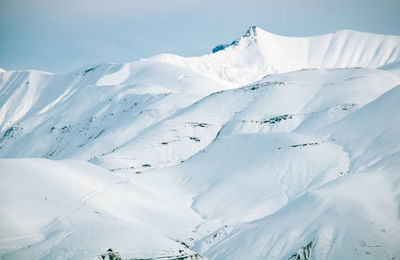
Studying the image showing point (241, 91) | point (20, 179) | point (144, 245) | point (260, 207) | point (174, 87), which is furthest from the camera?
point (174, 87)

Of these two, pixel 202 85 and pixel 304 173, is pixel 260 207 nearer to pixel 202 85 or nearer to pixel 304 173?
pixel 304 173

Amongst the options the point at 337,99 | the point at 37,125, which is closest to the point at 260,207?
the point at 337,99

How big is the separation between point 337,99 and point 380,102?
85.6ft

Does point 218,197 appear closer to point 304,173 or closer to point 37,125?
point 304,173

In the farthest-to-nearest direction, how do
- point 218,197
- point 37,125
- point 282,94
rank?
point 37,125, point 282,94, point 218,197

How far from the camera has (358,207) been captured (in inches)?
1816

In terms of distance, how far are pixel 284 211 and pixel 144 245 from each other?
2083 centimetres

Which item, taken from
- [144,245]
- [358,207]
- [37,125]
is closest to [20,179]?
[144,245]

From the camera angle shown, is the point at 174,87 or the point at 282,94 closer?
the point at 282,94

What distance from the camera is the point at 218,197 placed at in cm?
6900

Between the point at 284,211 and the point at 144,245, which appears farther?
the point at 284,211

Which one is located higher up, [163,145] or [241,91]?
[241,91]

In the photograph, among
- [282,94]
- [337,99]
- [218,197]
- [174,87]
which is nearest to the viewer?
[218,197]

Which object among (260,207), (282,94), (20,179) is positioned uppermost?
(282,94)
